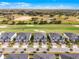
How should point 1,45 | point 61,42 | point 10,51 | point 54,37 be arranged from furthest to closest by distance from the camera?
point 54,37, point 61,42, point 1,45, point 10,51

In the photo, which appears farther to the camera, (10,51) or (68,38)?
(68,38)

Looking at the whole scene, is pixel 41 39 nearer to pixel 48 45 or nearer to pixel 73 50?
pixel 48 45

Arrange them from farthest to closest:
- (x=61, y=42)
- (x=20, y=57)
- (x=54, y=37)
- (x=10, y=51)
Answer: (x=54, y=37), (x=61, y=42), (x=10, y=51), (x=20, y=57)

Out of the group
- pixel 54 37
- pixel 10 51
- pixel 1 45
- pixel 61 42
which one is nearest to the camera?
pixel 10 51

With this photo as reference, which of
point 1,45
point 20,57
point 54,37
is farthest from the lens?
point 54,37

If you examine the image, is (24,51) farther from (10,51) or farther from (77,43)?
(77,43)

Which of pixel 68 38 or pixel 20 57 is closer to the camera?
pixel 20 57

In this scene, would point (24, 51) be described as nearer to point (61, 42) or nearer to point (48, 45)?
point (48, 45)

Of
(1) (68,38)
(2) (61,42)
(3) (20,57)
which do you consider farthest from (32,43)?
(3) (20,57)

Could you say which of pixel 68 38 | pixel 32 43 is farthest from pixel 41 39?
pixel 68 38
